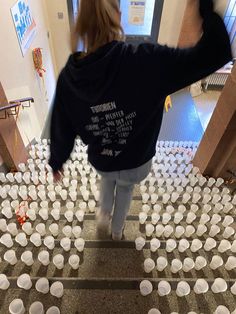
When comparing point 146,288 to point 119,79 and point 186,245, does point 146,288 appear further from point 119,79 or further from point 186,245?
point 119,79

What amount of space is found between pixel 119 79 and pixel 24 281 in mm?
1072

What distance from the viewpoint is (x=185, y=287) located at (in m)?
1.18

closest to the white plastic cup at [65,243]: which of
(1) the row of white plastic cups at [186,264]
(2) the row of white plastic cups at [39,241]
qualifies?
(2) the row of white plastic cups at [39,241]

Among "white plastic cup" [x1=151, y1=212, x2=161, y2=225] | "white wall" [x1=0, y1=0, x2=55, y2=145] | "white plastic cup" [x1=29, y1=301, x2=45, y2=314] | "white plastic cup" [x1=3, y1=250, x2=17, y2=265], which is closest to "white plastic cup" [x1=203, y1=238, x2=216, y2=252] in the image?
"white plastic cup" [x1=151, y1=212, x2=161, y2=225]

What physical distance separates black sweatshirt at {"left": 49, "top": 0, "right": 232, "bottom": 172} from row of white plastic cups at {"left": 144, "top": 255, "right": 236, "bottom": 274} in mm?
657

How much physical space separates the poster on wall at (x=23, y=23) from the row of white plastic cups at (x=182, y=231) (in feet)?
6.55

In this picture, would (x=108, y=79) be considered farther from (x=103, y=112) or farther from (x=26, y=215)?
(x=26, y=215)

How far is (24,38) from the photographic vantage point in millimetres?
2275

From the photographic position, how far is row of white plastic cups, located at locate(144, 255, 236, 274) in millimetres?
1275

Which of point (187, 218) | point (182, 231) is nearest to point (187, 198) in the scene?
point (187, 218)

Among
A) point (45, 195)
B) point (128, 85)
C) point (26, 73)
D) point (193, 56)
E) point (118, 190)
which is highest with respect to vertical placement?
point (193, 56)

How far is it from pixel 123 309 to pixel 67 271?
13.8 inches

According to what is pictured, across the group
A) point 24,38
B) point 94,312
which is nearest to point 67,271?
point 94,312

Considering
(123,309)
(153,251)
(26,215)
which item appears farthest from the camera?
(26,215)
